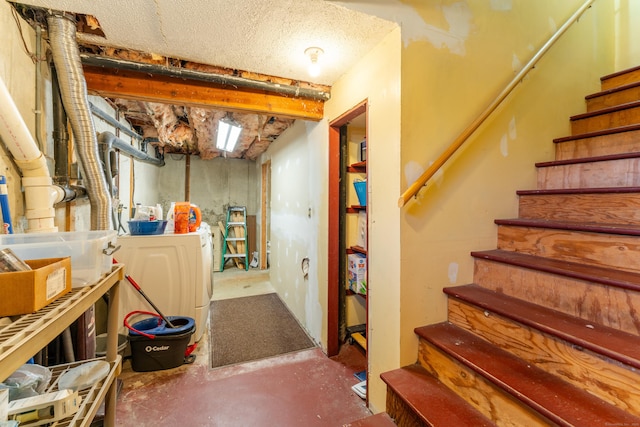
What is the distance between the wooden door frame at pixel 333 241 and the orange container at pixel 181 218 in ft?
4.79

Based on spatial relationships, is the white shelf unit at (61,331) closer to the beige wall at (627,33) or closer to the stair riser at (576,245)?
the stair riser at (576,245)

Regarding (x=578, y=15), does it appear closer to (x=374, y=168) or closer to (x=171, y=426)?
(x=374, y=168)

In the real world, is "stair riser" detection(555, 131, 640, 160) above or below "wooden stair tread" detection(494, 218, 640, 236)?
above

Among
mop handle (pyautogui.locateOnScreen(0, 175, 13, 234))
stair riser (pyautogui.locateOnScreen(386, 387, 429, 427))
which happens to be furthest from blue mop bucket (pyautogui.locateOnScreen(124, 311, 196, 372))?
stair riser (pyautogui.locateOnScreen(386, 387, 429, 427))

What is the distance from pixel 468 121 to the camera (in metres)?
1.71

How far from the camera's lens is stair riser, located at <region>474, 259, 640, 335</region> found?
3.62 ft

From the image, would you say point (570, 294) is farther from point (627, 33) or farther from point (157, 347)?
point (157, 347)

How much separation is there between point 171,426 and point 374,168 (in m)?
2.08

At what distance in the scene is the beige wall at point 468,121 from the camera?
61.3 inches

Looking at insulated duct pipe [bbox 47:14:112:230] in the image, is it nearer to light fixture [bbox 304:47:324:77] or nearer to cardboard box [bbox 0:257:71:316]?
cardboard box [bbox 0:257:71:316]

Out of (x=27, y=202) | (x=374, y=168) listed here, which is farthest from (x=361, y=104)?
(x=27, y=202)

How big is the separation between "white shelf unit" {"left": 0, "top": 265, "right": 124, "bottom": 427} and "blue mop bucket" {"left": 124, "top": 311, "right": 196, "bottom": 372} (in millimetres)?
1057

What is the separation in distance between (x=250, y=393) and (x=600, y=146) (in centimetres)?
299

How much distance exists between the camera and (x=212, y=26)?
5.11 feet
